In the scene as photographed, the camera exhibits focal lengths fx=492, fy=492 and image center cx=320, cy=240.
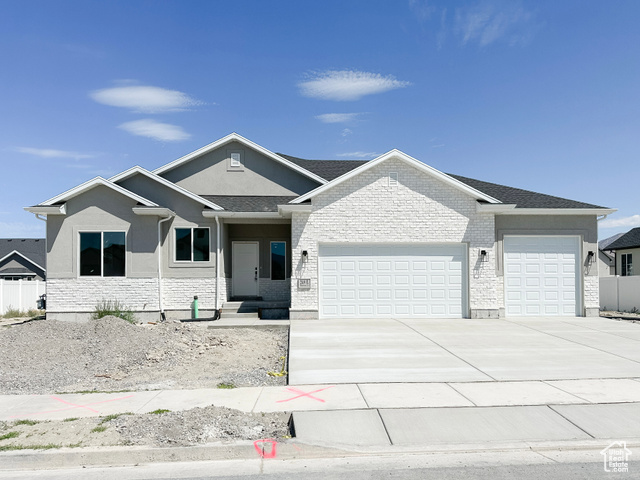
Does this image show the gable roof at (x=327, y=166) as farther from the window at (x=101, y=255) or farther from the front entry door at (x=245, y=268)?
the window at (x=101, y=255)

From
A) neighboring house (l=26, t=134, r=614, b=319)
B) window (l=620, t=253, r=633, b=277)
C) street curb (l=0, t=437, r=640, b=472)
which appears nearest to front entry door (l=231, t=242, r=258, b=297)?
neighboring house (l=26, t=134, r=614, b=319)

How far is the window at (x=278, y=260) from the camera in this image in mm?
19625

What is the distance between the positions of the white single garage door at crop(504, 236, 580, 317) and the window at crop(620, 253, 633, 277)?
19.4 metres

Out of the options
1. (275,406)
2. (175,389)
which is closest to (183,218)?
(175,389)

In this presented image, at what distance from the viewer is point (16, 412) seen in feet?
22.8

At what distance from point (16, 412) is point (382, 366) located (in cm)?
605

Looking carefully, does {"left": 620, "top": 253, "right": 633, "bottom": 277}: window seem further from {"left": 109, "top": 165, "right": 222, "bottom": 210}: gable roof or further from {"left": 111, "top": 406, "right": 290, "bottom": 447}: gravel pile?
{"left": 111, "top": 406, "right": 290, "bottom": 447}: gravel pile

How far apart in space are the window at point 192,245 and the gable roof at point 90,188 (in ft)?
4.81

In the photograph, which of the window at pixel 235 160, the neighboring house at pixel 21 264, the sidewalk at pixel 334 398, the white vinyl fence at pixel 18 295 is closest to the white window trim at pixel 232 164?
the window at pixel 235 160

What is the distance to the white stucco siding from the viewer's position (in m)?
16.6

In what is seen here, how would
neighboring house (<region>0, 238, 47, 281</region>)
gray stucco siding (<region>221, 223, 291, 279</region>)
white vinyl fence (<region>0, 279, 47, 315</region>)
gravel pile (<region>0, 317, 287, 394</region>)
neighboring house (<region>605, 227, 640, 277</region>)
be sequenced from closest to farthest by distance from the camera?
gravel pile (<region>0, 317, 287, 394</region>)
gray stucco siding (<region>221, 223, 291, 279</region>)
white vinyl fence (<region>0, 279, 47, 315</region>)
neighboring house (<region>605, 227, 640, 277</region>)
neighboring house (<region>0, 238, 47, 281</region>)

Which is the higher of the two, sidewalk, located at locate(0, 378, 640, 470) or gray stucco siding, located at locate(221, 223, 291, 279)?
gray stucco siding, located at locate(221, 223, 291, 279)

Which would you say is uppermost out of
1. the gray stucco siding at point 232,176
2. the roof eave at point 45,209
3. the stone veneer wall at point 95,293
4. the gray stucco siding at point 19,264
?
the gray stucco siding at point 232,176

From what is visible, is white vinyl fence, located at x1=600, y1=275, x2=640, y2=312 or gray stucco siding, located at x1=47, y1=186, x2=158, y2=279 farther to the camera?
white vinyl fence, located at x1=600, y1=275, x2=640, y2=312
